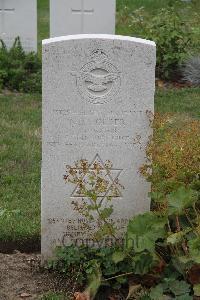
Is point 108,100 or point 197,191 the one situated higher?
point 108,100

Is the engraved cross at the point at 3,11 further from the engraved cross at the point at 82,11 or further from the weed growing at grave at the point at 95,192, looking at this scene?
the weed growing at grave at the point at 95,192

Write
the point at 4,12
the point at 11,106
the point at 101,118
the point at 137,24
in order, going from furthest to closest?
the point at 137,24
the point at 4,12
the point at 11,106
the point at 101,118

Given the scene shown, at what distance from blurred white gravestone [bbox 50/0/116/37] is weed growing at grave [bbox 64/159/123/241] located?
598cm

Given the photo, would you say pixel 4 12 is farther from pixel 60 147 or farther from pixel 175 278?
pixel 175 278

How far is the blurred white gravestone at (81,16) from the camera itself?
10445 mm

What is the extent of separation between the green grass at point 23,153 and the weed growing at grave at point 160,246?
2.65ft

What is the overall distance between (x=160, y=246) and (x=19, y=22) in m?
6.57

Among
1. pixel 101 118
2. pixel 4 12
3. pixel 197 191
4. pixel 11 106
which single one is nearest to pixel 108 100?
pixel 101 118

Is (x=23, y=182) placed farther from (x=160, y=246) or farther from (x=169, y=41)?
(x=169, y=41)

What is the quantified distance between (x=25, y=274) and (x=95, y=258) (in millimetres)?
459

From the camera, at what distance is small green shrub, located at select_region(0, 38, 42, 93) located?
30.8 feet

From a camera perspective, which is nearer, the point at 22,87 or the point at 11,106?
the point at 11,106

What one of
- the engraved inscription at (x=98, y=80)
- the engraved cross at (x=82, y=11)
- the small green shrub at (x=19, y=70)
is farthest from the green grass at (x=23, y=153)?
the engraved cross at (x=82, y=11)

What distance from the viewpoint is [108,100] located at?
4.62 metres
